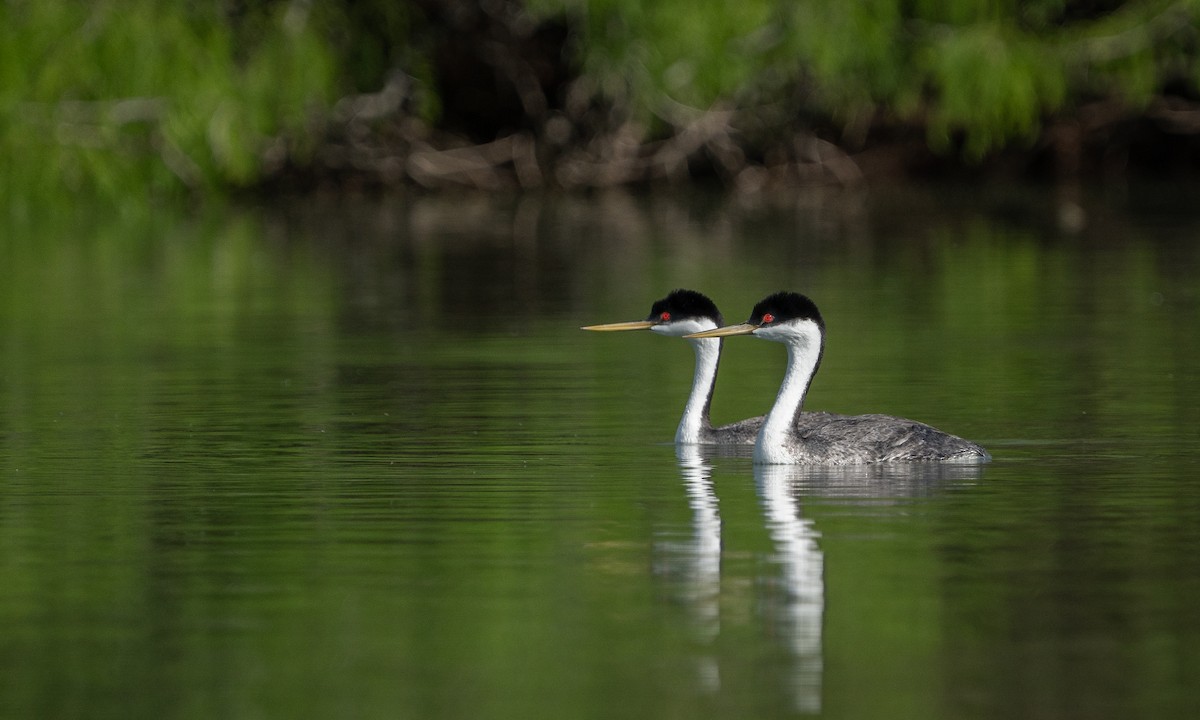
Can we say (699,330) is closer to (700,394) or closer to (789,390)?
(700,394)

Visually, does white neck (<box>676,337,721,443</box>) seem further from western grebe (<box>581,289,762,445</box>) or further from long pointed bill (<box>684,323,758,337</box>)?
long pointed bill (<box>684,323,758,337</box>)

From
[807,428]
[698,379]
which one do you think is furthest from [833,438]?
[698,379]

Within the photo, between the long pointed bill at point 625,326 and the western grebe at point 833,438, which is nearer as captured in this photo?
the western grebe at point 833,438

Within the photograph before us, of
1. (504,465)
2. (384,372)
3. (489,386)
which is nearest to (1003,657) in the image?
(504,465)

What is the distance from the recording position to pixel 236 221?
112ft

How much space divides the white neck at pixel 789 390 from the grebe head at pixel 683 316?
4.28 feet

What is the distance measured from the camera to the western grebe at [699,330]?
12.8 meters

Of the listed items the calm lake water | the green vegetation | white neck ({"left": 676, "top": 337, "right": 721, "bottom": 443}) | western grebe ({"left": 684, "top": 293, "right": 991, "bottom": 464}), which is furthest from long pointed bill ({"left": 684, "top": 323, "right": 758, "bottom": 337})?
the green vegetation

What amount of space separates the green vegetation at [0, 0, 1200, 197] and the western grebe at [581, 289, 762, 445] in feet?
52.3

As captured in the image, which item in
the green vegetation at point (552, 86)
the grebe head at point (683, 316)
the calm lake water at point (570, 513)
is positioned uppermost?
the green vegetation at point (552, 86)

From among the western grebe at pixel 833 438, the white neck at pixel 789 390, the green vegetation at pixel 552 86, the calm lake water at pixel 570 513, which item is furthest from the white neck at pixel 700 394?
the green vegetation at pixel 552 86

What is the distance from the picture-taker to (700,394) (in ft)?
42.8

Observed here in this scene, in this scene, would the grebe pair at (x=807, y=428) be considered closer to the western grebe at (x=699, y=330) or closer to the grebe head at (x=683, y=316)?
the western grebe at (x=699, y=330)

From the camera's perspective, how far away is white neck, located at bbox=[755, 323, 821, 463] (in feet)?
38.1
